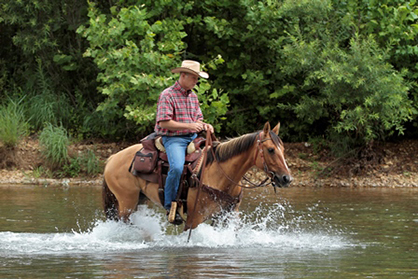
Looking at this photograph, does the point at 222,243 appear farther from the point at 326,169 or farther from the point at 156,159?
the point at 326,169

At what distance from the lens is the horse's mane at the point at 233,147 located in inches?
370

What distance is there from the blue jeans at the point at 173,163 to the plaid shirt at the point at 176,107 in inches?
4.1

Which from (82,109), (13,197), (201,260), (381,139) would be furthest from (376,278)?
(82,109)

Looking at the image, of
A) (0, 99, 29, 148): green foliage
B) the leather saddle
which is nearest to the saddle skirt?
the leather saddle

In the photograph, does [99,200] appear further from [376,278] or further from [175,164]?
[376,278]

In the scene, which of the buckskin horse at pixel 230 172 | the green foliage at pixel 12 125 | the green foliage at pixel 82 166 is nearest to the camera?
the buckskin horse at pixel 230 172

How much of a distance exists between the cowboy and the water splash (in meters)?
0.54

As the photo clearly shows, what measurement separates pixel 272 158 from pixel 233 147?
66cm

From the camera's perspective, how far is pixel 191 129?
965 centimetres

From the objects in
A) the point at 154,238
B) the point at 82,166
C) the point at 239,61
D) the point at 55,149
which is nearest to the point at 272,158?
the point at 154,238

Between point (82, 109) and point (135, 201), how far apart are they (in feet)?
36.7

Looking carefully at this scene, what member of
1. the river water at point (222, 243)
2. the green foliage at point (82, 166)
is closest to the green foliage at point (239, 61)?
the green foliage at point (82, 166)

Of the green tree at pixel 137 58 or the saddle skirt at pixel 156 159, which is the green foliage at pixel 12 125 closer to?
the green tree at pixel 137 58

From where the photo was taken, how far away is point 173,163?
31.6 feet
